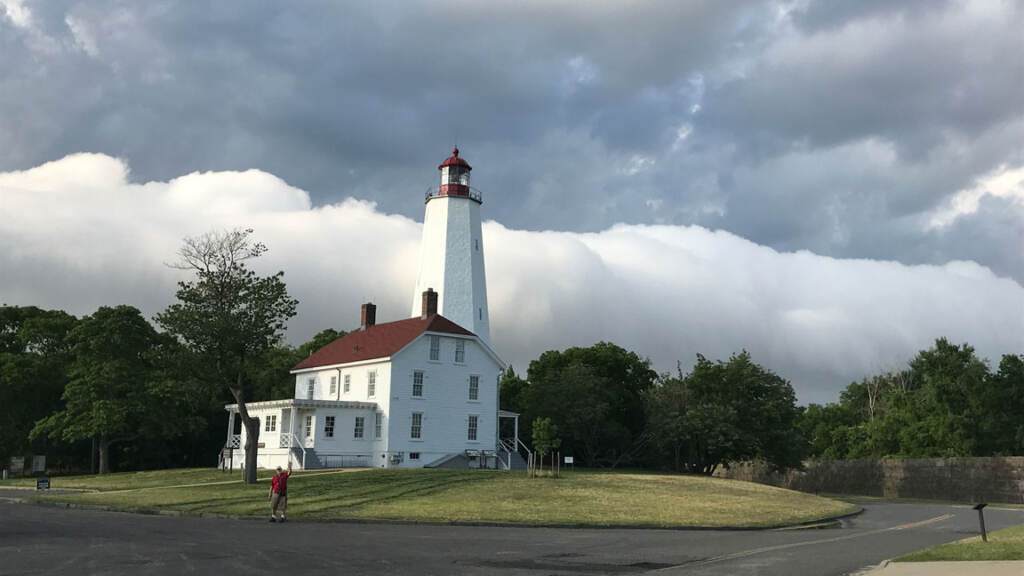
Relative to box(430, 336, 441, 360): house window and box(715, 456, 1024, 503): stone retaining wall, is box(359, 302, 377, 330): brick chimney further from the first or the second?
box(715, 456, 1024, 503): stone retaining wall

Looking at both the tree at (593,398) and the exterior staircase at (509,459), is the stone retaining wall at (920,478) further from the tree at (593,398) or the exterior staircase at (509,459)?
the exterior staircase at (509,459)

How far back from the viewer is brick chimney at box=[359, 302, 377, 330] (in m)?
57.5

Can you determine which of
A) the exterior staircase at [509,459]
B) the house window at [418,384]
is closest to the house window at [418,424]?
the house window at [418,384]

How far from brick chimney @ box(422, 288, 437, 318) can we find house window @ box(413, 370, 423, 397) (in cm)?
467

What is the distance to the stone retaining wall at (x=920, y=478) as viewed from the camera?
44.2m

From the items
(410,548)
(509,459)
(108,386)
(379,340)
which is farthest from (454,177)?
(410,548)

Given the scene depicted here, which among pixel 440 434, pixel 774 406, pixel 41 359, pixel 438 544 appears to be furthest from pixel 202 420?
pixel 438 544

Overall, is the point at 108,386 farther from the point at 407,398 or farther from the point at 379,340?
the point at 407,398

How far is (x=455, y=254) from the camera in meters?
56.3

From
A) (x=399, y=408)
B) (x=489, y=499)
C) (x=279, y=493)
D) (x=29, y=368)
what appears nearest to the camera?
(x=279, y=493)

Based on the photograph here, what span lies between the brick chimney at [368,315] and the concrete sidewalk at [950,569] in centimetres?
4587

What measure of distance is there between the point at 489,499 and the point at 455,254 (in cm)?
2789

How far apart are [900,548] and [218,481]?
30433 millimetres

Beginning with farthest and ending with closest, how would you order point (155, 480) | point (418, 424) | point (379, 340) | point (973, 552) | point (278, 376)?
1. point (278, 376)
2. point (379, 340)
3. point (418, 424)
4. point (155, 480)
5. point (973, 552)
